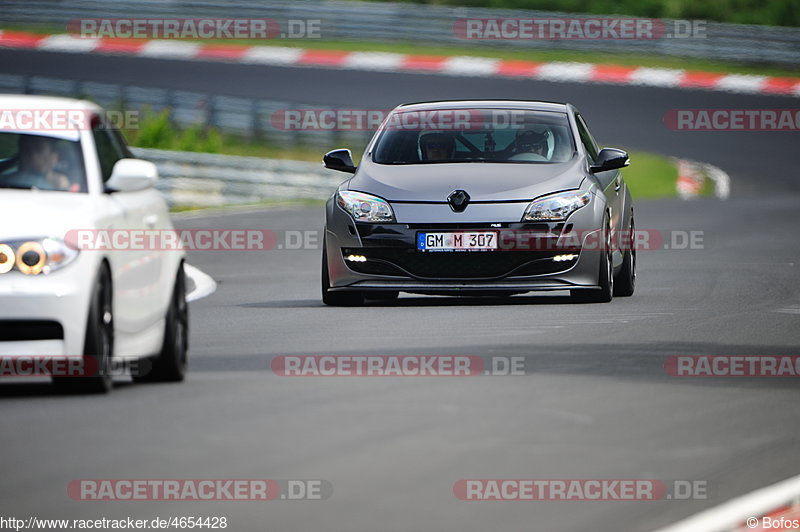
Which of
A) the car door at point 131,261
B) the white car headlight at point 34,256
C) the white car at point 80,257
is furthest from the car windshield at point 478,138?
the white car headlight at point 34,256

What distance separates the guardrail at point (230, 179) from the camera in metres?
27.1

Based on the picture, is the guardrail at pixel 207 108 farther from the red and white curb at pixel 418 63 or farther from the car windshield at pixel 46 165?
the car windshield at pixel 46 165

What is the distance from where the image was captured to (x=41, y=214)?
875 cm

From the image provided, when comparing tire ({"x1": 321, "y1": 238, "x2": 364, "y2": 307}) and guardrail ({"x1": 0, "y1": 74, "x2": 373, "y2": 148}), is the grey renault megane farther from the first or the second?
guardrail ({"x1": 0, "y1": 74, "x2": 373, "y2": 148})

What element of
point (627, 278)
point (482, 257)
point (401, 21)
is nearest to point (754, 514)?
point (482, 257)

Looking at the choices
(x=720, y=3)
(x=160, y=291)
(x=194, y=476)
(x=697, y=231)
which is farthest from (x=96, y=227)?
(x=720, y=3)

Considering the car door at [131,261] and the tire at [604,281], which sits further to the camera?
the tire at [604,281]

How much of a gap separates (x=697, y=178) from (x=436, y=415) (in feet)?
77.7

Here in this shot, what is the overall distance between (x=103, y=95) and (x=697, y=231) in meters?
14.4

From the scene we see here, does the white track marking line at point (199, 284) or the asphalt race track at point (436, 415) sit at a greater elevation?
the asphalt race track at point (436, 415)

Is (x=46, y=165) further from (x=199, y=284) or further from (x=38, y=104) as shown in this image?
(x=199, y=284)

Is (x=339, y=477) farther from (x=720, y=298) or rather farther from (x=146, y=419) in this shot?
(x=720, y=298)

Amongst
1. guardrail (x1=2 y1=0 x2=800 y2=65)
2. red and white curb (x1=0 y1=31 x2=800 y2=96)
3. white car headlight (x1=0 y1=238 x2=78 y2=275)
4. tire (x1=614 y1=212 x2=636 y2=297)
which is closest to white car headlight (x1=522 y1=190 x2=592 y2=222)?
tire (x1=614 y1=212 x2=636 y2=297)

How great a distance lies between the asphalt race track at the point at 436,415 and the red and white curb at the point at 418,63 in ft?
73.9
